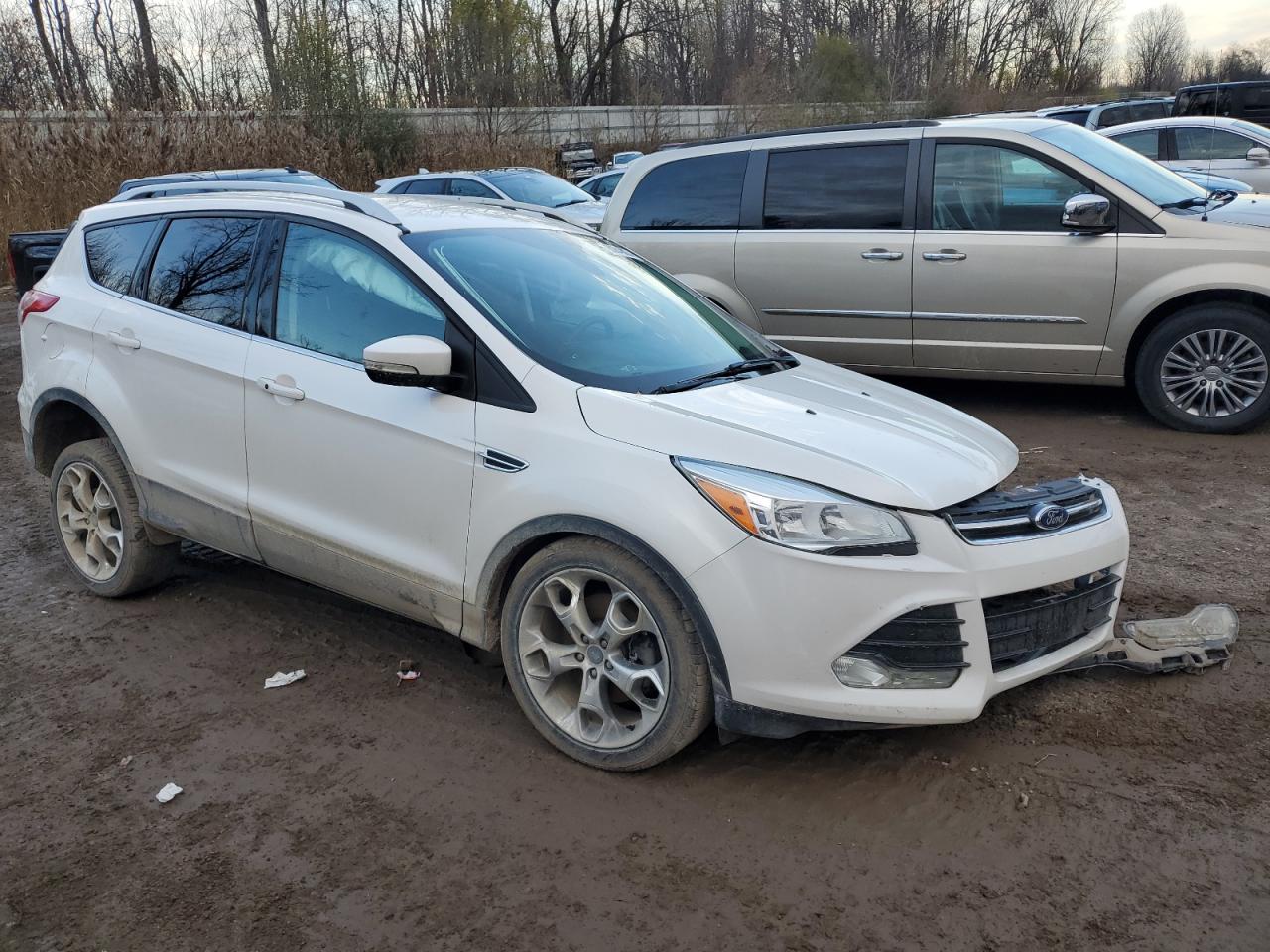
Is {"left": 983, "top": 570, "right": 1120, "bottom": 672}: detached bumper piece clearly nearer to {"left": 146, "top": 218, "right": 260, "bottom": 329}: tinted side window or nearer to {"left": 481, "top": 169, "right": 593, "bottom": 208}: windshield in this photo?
{"left": 146, "top": 218, "right": 260, "bottom": 329}: tinted side window

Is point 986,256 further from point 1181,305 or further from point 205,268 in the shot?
point 205,268

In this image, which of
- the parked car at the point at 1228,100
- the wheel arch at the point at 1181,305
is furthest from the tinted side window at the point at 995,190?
the parked car at the point at 1228,100

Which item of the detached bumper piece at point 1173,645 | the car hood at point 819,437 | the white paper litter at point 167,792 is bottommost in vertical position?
the white paper litter at point 167,792

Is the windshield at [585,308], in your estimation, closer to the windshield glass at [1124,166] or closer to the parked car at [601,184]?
the windshield glass at [1124,166]

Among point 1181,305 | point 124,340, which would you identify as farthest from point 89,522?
point 1181,305

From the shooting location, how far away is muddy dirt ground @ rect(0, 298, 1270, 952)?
283cm

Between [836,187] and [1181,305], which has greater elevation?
[836,187]

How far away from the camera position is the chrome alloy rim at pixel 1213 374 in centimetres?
688

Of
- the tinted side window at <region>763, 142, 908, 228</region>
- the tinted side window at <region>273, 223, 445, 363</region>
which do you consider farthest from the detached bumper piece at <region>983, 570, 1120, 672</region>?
the tinted side window at <region>763, 142, 908, 228</region>

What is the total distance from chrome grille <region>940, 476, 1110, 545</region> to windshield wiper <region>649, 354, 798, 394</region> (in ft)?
3.21

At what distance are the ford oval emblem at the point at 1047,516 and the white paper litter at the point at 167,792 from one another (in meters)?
2.73

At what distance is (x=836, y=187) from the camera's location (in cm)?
785

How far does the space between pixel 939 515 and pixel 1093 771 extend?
37.4 inches

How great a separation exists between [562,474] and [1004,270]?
15.7 ft
